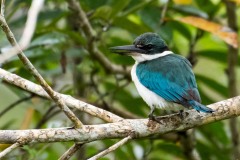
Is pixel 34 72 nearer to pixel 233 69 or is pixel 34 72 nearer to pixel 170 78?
pixel 170 78

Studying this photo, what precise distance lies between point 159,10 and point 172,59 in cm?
92

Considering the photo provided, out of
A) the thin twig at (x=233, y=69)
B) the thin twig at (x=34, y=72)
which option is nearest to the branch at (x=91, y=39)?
the thin twig at (x=233, y=69)

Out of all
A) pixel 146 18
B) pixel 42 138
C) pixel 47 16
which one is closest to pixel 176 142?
pixel 146 18

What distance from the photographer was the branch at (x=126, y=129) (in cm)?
341

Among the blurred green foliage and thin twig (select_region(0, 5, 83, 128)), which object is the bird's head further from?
thin twig (select_region(0, 5, 83, 128))

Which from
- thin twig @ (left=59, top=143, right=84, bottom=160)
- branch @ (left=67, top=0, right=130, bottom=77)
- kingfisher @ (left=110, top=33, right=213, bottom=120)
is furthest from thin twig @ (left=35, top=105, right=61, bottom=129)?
thin twig @ (left=59, top=143, right=84, bottom=160)

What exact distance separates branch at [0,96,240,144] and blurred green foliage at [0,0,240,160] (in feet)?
3.83

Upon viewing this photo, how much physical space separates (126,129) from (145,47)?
1337mm

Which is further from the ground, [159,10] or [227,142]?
[159,10]

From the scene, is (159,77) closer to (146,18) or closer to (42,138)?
(146,18)

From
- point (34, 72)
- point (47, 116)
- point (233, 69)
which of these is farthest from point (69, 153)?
point (233, 69)

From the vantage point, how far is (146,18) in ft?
17.7

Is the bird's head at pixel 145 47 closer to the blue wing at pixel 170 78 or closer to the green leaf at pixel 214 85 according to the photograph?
the blue wing at pixel 170 78

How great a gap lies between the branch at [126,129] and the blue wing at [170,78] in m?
0.14
